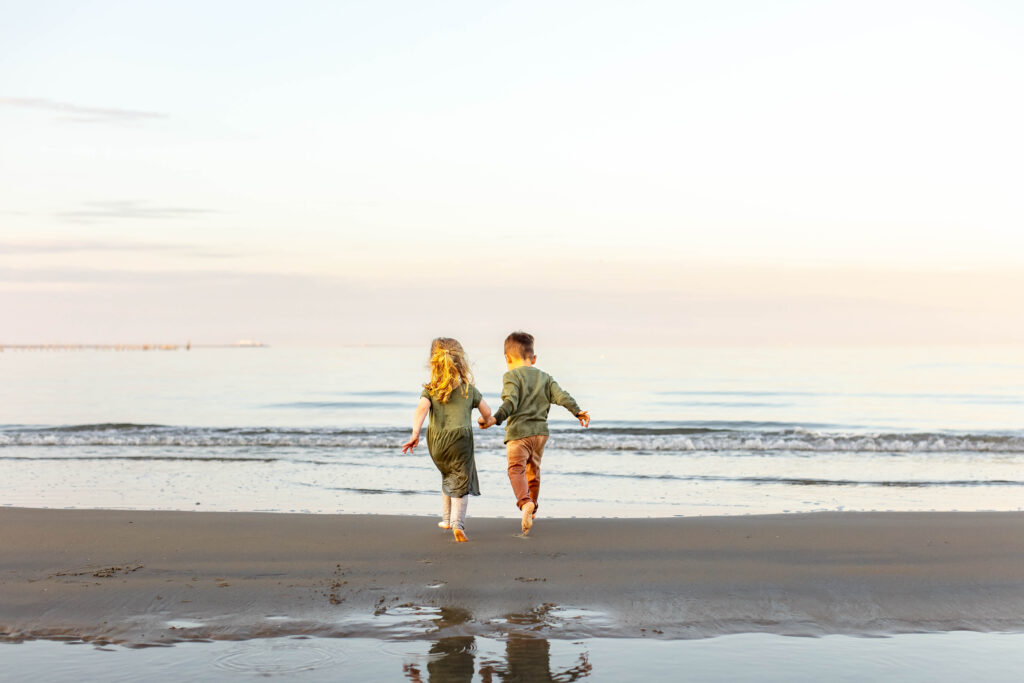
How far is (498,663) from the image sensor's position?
15.0 feet

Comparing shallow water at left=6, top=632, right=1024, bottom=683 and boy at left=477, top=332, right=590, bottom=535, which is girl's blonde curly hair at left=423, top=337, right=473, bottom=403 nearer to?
boy at left=477, top=332, right=590, bottom=535

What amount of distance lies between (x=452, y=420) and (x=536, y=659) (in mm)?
3574

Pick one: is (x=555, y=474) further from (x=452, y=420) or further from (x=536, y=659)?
(x=536, y=659)

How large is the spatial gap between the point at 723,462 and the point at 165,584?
37.9 feet

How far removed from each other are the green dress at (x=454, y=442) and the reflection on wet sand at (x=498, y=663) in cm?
282

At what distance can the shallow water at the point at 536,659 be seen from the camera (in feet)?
14.6

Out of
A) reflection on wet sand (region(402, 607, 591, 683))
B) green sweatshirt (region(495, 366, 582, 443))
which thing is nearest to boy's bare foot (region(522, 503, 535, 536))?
green sweatshirt (region(495, 366, 582, 443))

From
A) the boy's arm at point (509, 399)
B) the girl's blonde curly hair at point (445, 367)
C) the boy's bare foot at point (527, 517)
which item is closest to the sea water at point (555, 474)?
the boy's bare foot at point (527, 517)

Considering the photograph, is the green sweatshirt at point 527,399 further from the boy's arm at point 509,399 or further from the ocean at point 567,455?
the ocean at point 567,455

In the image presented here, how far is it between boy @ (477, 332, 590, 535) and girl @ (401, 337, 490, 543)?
0.33 metres

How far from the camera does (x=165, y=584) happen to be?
6.28 m

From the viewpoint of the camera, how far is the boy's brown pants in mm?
8258

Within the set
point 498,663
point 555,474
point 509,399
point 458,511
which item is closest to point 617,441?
point 555,474

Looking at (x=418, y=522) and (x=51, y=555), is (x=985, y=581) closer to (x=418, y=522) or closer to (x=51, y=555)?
(x=418, y=522)
